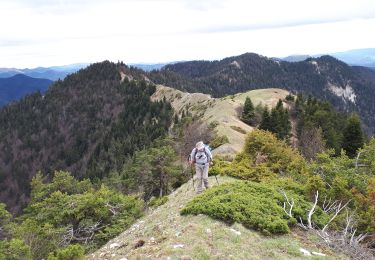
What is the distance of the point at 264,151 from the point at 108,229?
12.3 meters

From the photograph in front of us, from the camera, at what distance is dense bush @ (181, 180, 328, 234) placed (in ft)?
54.6

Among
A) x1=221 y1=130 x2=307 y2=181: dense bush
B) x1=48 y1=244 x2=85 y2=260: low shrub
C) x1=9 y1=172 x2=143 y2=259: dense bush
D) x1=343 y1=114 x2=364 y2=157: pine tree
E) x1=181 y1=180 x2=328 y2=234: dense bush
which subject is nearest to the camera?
x1=48 y1=244 x2=85 y2=260: low shrub

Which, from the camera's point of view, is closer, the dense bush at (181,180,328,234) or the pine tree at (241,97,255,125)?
the dense bush at (181,180,328,234)

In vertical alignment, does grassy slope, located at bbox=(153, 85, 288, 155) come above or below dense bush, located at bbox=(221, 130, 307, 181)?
below

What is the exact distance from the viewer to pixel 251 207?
1748 cm

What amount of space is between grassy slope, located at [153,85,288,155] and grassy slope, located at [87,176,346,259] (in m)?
26.4

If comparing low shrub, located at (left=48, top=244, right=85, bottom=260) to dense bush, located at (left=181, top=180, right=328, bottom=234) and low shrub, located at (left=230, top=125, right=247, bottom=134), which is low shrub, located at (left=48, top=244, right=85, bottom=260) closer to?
dense bush, located at (left=181, top=180, right=328, bottom=234)

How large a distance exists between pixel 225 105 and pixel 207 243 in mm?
78107

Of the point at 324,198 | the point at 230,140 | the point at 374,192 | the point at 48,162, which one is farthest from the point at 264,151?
the point at 48,162

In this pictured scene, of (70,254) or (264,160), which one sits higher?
(70,254)

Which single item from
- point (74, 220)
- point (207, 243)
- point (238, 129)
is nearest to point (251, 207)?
point (207, 243)

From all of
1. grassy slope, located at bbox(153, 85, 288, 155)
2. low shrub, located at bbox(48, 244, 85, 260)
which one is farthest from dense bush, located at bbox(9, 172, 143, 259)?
grassy slope, located at bbox(153, 85, 288, 155)

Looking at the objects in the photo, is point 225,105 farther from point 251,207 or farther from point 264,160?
point 251,207

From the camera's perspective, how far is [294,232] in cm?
1722
